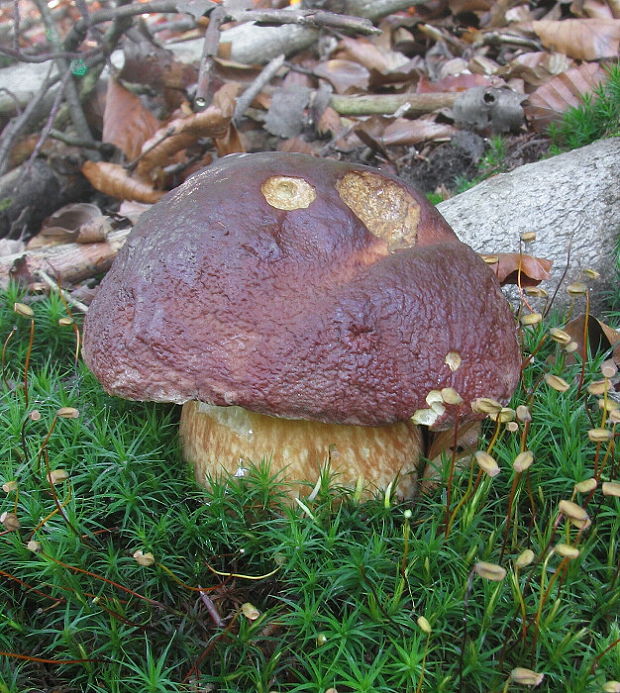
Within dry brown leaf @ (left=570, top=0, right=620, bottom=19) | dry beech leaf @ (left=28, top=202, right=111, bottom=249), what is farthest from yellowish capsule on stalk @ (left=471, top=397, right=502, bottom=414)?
dry brown leaf @ (left=570, top=0, right=620, bottom=19)

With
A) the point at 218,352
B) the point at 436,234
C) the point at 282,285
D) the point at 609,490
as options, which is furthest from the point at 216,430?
the point at 609,490

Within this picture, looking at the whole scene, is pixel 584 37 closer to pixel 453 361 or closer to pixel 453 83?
pixel 453 83

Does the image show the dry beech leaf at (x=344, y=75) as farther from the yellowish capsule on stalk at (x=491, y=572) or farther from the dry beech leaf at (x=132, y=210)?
the yellowish capsule on stalk at (x=491, y=572)

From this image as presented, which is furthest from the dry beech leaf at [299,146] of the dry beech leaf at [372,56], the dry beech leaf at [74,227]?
the dry beech leaf at [74,227]

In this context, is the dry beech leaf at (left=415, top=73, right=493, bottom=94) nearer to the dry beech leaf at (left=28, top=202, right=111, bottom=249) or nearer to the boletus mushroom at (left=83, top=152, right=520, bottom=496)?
the dry beech leaf at (left=28, top=202, right=111, bottom=249)

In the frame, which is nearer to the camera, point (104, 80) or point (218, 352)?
point (218, 352)

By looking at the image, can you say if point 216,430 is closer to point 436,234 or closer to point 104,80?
point 436,234

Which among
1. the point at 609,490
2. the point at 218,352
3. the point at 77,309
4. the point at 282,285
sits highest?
the point at 282,285
